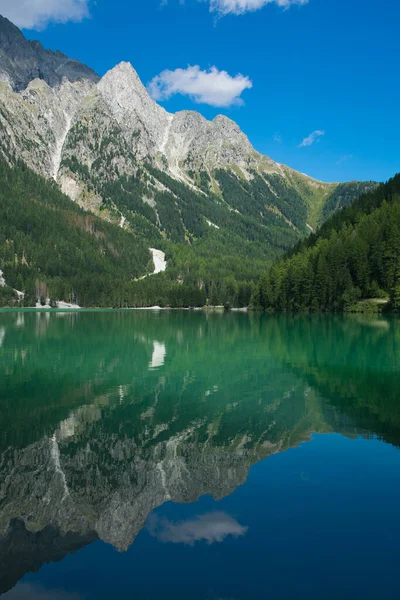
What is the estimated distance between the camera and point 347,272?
114688mm

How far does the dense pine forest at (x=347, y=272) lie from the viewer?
357 feet

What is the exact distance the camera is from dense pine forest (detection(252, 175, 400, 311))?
109m

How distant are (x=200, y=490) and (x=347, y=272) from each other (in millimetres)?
109575

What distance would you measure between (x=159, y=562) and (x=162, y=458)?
18.5 feet

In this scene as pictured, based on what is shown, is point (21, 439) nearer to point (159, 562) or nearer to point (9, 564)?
point (9, 564)

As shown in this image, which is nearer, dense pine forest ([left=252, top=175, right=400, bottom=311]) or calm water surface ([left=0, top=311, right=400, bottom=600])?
calm water surface ([left=0, top=311, right=400, bottom=600])

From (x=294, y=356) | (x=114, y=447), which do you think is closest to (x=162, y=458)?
(x=114, y=447)

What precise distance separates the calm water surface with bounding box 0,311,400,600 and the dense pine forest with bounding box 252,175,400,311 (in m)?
90.0

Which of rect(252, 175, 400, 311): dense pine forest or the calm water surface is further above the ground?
rect(252, 175, 400, 311): dense pine forest

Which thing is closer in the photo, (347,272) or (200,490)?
(200,490)

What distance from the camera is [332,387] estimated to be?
2572 centimetres

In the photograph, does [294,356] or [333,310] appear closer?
[294,356]

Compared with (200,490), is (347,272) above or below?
above

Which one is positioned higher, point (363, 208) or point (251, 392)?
point (363, 208)
